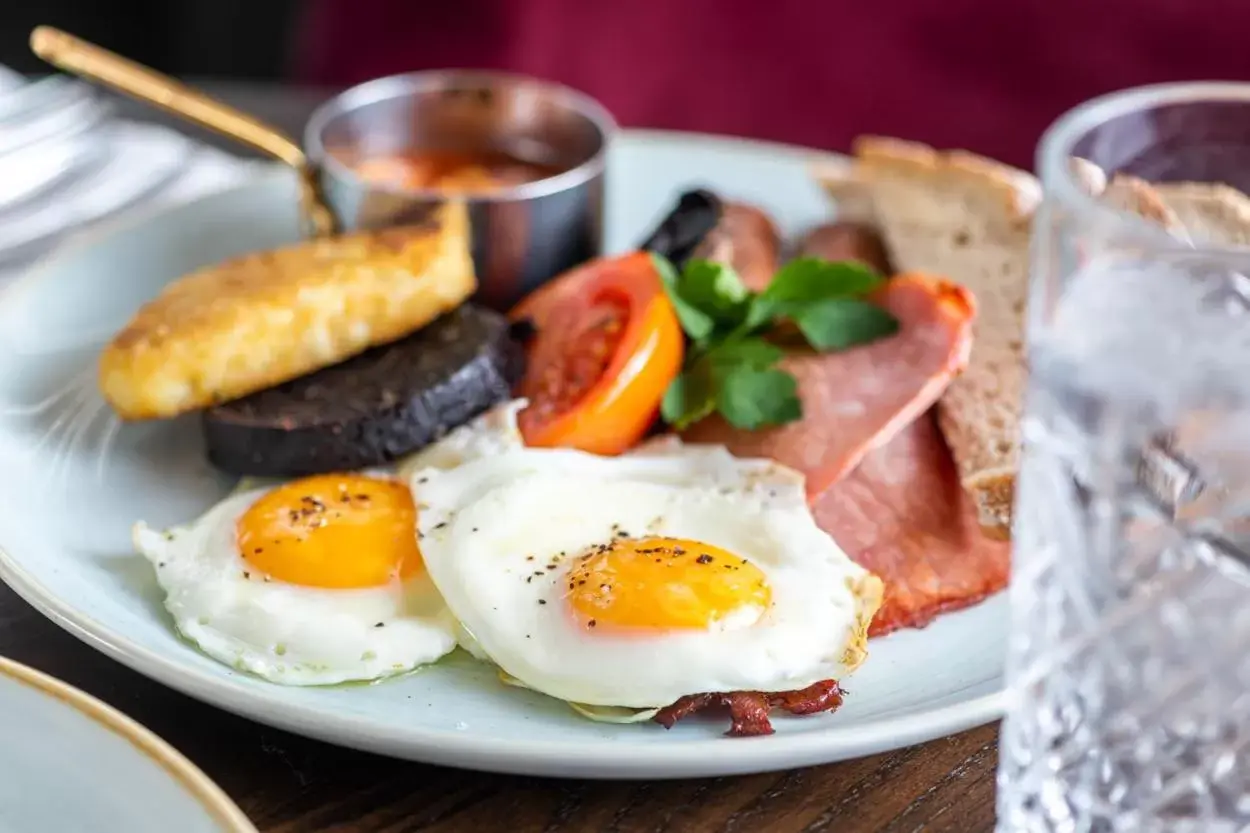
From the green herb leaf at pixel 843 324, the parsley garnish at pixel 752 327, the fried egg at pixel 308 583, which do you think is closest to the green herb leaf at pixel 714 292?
the parsley garnish at pixel 752 327

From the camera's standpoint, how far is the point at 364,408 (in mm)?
1993

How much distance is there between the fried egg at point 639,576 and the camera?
60.2 inches

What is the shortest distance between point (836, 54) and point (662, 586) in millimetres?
3124

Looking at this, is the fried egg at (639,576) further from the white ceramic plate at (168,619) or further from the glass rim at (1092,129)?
the glass rim at (1092,129)

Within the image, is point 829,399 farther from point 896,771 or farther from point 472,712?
point 472,712

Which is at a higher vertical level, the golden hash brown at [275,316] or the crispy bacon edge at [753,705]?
the golden hash brown at [275,316]

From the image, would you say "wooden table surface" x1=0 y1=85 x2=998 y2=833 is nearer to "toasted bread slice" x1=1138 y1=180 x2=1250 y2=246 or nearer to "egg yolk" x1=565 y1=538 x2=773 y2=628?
"egg yolk" x1=565 y1=538 x2=773 y2=628

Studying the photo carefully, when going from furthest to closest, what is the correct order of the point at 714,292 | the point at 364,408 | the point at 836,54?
the point at 836,54 < the point at 714,292 < the point at 364,408

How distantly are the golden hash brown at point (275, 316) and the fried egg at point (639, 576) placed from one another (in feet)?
1.18

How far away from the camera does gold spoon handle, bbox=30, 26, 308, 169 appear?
2438 mm

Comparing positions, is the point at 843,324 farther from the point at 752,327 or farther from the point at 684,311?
the point at 684,311

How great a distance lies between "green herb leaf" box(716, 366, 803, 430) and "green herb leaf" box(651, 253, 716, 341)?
0.51 feet

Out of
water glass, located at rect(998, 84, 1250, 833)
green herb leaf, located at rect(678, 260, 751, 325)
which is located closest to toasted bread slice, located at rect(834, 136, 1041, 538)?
green herb leaf, located at rect(678, 260, 751, 325)

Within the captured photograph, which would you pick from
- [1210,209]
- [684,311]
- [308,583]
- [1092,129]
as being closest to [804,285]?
[684,311]
